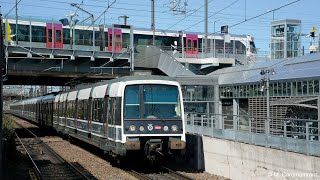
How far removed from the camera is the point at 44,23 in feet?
116

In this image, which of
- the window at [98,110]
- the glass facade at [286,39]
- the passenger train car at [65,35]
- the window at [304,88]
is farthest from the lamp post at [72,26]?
the window at [304,88]

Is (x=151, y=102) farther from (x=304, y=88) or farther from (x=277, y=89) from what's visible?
(x=277, y=89)

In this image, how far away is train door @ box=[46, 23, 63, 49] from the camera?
35.0m

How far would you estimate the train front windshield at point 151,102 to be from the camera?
595 inches

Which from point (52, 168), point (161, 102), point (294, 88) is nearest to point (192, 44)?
point (294, 88)

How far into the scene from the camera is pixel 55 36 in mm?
35156

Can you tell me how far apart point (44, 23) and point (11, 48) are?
511cm

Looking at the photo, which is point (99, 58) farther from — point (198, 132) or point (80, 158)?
point (198, 132)

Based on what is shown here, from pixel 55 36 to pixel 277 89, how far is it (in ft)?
61.4

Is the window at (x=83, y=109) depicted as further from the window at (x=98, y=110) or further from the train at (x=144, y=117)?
the train at (x=144, y=117)

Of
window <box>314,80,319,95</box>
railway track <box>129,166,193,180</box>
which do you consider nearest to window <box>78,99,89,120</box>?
railway track <box>129,166,193,180</box>

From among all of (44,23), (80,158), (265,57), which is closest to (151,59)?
(44,23)

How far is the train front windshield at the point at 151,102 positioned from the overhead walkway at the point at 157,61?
18.5 meters

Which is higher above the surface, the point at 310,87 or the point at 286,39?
the point at 286,39
